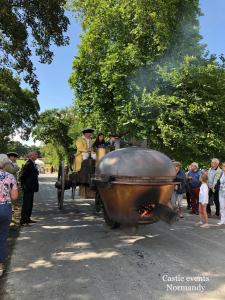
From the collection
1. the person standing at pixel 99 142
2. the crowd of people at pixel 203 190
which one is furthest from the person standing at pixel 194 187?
the person standing at pixel 99 142

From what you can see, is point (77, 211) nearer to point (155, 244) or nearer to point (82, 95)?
point (155, 244)

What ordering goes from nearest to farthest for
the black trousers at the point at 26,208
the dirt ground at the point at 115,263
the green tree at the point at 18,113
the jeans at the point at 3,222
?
the dirt ground at the point at 115,263 → the jeans at the point at 3,222 → the black trousers at the point at 26,208 → the green tree at the point at 18,113

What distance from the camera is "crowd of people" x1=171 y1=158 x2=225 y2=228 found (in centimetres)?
1208

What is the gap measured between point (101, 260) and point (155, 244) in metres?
1.69

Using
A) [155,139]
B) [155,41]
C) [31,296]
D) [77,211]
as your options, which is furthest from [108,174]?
[155,41]

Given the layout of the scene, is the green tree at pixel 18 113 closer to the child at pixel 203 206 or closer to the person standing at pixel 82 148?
the person standing at pixel 82 148

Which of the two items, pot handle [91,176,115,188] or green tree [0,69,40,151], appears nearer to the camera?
pot handle [91,176,115,188]

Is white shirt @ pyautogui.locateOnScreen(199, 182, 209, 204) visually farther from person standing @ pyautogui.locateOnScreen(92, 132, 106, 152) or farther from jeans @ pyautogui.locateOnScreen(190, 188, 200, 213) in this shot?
person standing @ pyautogui.locateOnScreen(92, 132, 106, 152)

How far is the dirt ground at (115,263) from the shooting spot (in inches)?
234

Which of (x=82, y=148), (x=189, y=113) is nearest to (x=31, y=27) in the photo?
(x=82, y=148)

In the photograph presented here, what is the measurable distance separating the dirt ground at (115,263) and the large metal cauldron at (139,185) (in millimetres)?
528

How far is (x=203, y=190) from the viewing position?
12.0m

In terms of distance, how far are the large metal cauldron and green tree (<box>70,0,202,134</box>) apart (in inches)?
670

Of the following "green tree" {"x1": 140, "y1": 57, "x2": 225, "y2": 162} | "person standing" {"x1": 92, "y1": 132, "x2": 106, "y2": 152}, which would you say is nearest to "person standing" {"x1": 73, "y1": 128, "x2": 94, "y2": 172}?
"person standing" {"x1": 92, "y1": 132, "x2": 106, "y2": 152}
